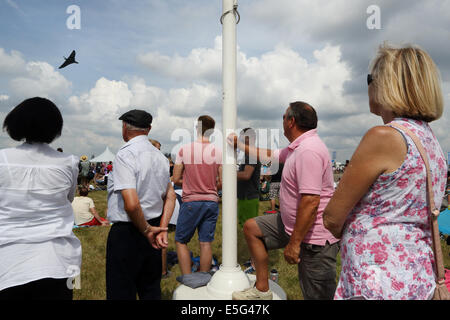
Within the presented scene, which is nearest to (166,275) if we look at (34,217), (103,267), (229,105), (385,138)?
(103,267)

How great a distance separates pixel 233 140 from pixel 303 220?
108 cm

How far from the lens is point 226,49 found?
3098 millimetres

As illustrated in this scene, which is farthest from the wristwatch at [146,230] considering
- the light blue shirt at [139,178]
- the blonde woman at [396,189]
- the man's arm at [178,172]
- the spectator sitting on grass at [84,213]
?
the spectator sitting on grass at [84,213]

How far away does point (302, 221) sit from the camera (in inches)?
88.5

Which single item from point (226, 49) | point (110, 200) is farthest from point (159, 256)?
point (226, 49)

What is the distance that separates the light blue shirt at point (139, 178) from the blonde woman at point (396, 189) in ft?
4.94

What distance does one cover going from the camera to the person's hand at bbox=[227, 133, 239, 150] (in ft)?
9.80

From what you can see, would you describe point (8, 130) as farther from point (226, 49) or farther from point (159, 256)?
point (226, 49)

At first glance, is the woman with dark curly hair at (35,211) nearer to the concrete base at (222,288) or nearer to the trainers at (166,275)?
the concrete base at (222,288)

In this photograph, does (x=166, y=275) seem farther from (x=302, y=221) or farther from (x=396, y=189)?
(x=396, y=189)

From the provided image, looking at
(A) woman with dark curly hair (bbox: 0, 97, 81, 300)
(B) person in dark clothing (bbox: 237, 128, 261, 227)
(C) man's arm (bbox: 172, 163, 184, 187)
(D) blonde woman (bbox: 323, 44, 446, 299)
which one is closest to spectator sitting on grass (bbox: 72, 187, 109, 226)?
(B) person in dark clothing (bbox: 237, 128, 261, 227)

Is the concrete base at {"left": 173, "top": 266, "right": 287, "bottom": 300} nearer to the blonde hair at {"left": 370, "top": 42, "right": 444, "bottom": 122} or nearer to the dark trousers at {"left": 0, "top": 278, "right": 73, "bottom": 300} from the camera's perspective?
the dark trousers at {"left": 0, "top": 278, "right": 73, "bottom": 300}
